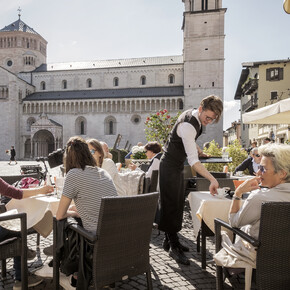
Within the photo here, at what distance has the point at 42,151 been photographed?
40969 mm

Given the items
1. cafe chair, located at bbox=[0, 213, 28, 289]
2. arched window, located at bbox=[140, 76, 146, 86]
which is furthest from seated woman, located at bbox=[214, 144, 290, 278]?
arched window, located at bbox=[140, 76, 146, 86]

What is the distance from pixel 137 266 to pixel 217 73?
3744 centimetres

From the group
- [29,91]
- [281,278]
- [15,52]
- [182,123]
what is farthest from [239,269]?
[15,52]

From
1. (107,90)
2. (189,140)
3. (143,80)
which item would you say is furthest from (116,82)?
(189,140)

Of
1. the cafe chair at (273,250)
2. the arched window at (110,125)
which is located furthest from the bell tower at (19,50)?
the cafe chair at (273,250)

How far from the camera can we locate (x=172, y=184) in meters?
3.64

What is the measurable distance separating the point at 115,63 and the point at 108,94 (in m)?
6.86

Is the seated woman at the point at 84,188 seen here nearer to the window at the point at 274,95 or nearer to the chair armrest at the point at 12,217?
the chair armrest at the point at 12,217

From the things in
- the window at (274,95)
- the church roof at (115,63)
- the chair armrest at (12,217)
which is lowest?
the chair armrest at (12,217)

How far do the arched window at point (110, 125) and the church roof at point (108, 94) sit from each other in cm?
329

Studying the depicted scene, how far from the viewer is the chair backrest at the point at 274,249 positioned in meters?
1.95

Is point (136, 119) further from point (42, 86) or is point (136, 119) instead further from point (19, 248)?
point (19, 248)

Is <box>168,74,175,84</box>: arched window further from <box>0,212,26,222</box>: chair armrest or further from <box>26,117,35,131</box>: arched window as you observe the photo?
<box>0,212,26,222</box>: chair armrest

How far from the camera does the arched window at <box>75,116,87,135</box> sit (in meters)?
41.4
